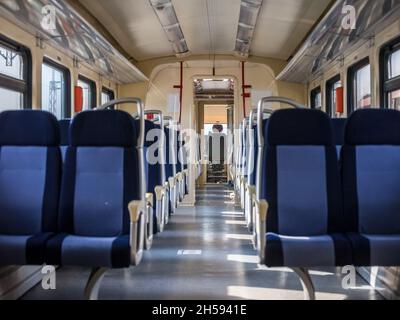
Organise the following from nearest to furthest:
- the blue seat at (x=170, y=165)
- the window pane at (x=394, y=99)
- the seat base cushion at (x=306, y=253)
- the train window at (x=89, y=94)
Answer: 1. the seat base cushion at (x=306, y=253)
2. the window pane at (x=394, y=99)
3. the blue seat at (x=170, y=165)
4. the train window at (x=89, y=94)

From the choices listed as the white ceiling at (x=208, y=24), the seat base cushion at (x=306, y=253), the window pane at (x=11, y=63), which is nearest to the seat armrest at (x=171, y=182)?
the window pane at (x=11, y=63)

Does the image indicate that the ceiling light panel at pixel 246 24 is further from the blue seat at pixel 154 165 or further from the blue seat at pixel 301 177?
the blue seat at pixel 301 177

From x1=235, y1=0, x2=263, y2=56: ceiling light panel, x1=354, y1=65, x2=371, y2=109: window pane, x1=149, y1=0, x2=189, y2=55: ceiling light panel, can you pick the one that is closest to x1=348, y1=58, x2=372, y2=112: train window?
x1=354, y1=65, x2=371, y2=109: window pane

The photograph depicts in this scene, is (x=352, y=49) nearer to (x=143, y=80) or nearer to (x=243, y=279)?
(x=243, y=279)

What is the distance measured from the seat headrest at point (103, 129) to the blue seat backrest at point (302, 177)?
2.67ft

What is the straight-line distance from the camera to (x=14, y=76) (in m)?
3.59

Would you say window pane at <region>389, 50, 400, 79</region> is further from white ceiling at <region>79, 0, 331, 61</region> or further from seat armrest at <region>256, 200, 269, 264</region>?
seat armrest at <region>256, 200, 269, 264</region>

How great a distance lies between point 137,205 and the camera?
7.35 feet

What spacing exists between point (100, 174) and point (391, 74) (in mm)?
2996

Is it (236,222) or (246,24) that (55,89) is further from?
(236,222)

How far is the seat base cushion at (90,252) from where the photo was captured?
218cm

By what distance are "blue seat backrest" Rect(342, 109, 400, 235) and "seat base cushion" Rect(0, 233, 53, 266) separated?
5.87 feet

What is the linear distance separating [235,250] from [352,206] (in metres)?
2.11
